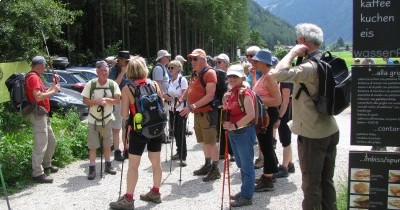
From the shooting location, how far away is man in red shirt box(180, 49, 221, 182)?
271 inches

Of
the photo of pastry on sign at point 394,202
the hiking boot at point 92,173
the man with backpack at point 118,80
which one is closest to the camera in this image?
the photo of pastry on sign at point 394,202

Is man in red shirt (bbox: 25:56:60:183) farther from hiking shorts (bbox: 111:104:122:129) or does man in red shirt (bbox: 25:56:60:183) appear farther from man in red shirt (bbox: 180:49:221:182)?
man in red shirt (bbox: 180:49:221:182)

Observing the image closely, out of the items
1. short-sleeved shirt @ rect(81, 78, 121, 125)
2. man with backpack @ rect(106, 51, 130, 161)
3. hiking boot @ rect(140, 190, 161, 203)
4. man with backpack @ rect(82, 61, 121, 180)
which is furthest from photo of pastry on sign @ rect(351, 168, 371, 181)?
man with backpack @ rect(106, 51, 130, 161)

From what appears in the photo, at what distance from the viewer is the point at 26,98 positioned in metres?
7.10

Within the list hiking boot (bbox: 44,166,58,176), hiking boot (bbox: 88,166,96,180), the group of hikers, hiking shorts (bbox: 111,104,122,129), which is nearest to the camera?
the group of hikers

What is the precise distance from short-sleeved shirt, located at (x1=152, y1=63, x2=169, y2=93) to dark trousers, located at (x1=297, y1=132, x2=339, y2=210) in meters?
5.47

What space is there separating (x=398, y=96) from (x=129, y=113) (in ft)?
10.7

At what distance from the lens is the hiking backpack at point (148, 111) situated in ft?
19.0

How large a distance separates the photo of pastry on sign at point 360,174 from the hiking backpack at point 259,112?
1869 mm

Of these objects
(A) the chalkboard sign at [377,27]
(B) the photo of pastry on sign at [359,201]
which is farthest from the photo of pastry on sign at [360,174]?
(A) the chalkboard sign at [377,27]

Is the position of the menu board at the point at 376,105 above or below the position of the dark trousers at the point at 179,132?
above

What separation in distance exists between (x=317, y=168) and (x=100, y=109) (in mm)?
4151

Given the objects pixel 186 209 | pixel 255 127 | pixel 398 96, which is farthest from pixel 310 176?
pixel 186 209

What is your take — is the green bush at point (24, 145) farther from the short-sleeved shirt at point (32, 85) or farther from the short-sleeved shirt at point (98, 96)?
the short-sleeved shirt at point (98, 96)
